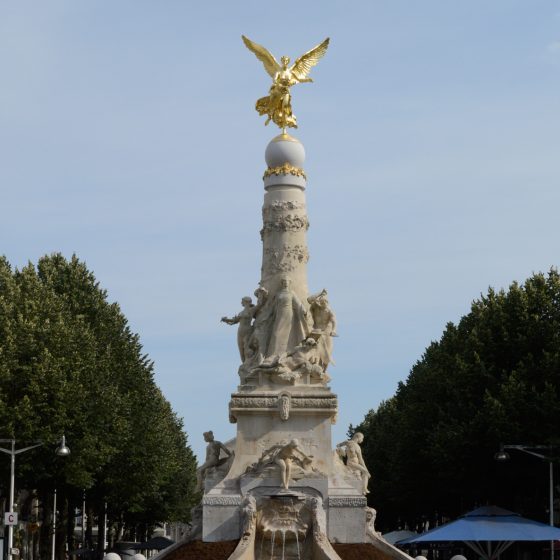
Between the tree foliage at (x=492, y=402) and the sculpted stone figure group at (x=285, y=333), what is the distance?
16.2 metres

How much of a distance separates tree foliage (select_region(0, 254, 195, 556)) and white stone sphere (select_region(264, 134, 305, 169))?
16210 millimetres

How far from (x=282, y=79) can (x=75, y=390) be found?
18.0 m

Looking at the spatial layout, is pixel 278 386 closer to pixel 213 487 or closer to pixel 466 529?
pixel 213 487

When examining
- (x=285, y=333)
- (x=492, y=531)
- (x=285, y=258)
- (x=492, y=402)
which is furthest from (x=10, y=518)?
(x=492, y=402)

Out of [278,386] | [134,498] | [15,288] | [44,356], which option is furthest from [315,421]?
[134,498]

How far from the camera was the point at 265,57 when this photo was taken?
44375 mm

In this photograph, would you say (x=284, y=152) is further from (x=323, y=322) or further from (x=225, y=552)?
(x=225, y=552)

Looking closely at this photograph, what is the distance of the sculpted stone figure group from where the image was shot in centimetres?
4106

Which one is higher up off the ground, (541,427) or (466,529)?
(541,427)

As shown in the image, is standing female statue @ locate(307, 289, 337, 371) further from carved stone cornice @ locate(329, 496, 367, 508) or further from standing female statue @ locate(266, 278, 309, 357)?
carved stone cornice @ locate(329, 496, 367, 508)

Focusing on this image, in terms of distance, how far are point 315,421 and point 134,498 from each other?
26696 mm

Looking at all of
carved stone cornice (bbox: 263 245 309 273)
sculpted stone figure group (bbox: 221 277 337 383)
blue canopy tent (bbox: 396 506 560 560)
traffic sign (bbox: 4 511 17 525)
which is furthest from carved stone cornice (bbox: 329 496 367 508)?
traffic sign (bbox: 4 511 17 525)

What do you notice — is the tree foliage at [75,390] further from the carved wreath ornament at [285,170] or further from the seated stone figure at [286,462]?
the seated stone figure at [286,462]

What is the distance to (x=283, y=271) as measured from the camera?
42219 millimetres
